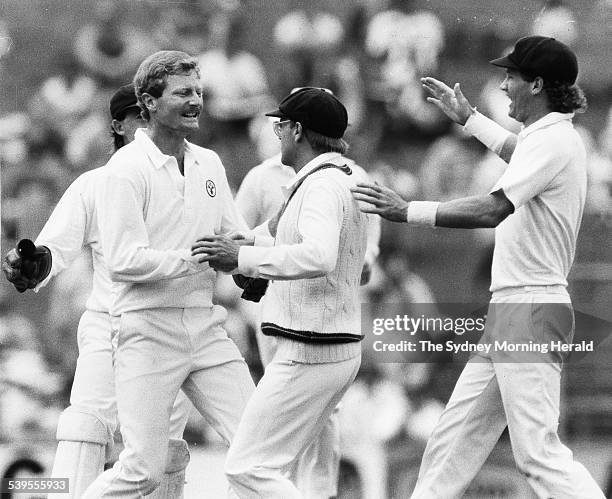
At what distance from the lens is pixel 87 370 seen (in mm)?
5219

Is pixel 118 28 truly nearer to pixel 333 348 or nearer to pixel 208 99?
pixel 208 99

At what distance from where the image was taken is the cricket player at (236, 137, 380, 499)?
595cm

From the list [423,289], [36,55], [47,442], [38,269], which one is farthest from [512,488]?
[36,55]

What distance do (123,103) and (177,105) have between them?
0.80 m

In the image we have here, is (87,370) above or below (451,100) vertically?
below

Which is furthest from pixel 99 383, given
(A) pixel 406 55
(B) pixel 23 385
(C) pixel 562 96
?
(A) pixel 406 55

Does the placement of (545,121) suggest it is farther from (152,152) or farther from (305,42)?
(305,42)

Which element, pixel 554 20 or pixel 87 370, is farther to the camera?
pixel 554 20

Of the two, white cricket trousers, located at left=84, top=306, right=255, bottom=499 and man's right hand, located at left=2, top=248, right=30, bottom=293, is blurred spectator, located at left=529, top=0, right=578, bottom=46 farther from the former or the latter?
man's right hand, located at left=2, top=248, right=30, bottom=293

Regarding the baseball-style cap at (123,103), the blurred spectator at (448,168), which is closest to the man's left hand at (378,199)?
the baseball-style cap at (123,103)

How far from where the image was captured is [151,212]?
4.70m

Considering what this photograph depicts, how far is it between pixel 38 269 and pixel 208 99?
2.51 meters

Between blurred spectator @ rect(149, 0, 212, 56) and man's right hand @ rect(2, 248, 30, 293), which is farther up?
blurred spectator @ rect(149, 0, 212, 56)

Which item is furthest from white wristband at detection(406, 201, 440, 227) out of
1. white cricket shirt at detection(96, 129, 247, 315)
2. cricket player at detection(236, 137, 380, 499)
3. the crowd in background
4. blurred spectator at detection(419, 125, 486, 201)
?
blurred spectator at detection(419, 125, 486, 201)
